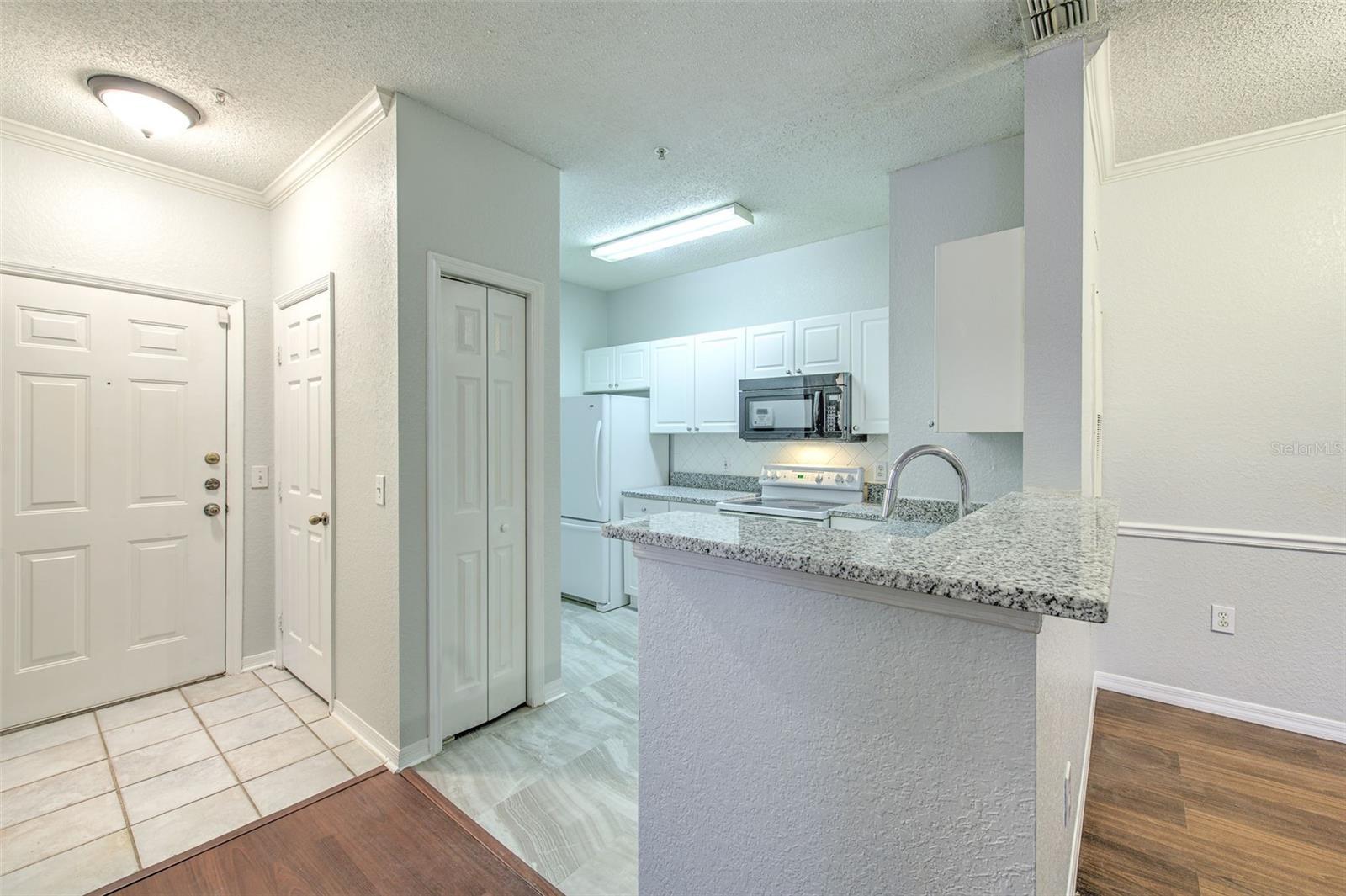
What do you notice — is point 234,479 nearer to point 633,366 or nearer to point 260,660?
point 260,660

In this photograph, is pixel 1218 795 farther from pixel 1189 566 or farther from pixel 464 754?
pixel 464 754

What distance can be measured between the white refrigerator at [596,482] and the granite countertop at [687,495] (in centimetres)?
14

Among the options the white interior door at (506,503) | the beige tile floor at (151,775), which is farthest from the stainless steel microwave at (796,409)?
the beige tile floor at (151,775)

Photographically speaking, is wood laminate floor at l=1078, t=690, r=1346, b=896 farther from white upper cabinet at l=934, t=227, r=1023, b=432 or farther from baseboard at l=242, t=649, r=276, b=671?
baseboard at l=242, t=649, r=276, b=671

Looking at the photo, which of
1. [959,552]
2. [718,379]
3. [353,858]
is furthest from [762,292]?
[353,858]

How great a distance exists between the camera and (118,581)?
2.76 meters

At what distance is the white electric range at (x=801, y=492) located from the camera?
3.58 meters

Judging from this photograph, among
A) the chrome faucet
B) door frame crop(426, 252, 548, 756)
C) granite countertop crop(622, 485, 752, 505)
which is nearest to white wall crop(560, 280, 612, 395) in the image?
granite countertop crop(622, 485, 752, 505)

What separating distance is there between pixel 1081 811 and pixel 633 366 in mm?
3912

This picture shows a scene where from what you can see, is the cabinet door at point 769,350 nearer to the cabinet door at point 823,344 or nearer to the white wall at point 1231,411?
the cabinet door at point 823,344

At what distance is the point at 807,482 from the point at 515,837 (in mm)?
2675

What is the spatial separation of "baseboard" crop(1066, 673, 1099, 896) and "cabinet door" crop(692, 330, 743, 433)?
252cm

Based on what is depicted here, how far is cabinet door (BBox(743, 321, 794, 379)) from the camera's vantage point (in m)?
3.87

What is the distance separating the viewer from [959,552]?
89 centimetres
